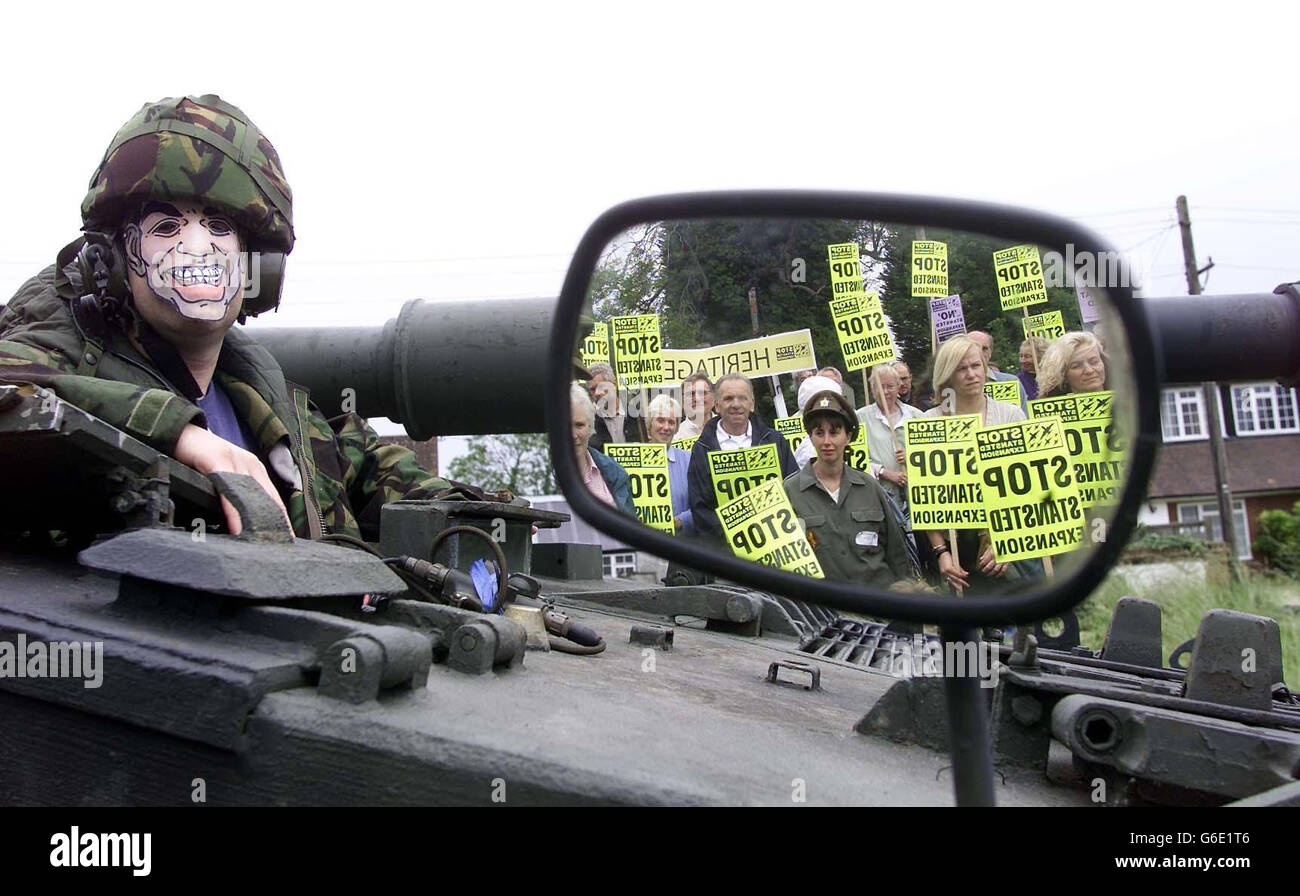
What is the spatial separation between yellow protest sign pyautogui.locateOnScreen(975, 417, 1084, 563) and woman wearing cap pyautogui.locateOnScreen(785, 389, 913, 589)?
11 centimetres

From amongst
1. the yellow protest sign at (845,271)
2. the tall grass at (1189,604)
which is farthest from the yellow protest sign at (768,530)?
the tall grass at (1189,604)

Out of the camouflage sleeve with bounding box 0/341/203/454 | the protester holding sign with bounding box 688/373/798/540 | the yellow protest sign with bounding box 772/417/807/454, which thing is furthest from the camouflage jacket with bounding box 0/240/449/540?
the yellow protest sign with bounding box 772/417/807/454

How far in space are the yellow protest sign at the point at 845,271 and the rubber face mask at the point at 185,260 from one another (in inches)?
76.6

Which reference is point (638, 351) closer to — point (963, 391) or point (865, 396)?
point (865, 396)

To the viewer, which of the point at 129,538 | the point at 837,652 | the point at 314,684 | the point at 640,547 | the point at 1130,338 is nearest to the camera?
the point at 1130,338

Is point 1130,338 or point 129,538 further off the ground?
point 1130,338

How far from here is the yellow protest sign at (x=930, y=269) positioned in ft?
3.98

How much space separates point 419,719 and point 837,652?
2065mm

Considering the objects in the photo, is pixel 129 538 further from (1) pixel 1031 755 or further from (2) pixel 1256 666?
(2) pixel 1256 666

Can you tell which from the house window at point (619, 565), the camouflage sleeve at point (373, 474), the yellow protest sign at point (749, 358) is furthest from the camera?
the house window at point (619, 565)

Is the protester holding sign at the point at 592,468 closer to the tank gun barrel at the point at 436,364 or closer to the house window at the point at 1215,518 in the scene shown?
the tank gun barrel at the point at 436,364

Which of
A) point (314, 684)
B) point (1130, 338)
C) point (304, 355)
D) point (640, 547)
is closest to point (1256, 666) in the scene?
point (1130, 338)

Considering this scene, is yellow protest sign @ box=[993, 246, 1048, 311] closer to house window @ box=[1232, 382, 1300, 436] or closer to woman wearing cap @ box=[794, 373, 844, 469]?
woman wearing cap @ box=[794, 373, 844, 469]
